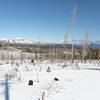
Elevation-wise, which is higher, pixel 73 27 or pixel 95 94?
pixel 73 27

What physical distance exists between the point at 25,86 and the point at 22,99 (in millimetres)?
1574

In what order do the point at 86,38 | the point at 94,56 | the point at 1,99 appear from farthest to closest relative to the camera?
the point at 94,56 < the point at 86,38 < the point at 1,99

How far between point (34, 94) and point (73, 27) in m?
15.0

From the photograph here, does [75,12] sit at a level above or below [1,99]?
above

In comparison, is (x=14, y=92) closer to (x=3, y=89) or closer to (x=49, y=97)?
(x=3, y=89)

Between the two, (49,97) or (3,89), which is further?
(3,89)

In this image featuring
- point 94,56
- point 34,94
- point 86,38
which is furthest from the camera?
point 94,56

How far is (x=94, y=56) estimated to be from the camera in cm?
3481

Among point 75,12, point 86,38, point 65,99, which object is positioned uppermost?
point 75,12

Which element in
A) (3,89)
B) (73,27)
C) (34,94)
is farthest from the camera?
(73,27)

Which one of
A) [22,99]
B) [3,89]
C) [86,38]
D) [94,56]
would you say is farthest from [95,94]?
[94,56]

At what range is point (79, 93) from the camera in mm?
5789

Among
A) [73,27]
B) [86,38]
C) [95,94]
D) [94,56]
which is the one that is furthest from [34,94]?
[94,56]

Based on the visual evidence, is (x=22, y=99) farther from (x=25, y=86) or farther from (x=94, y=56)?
(x=94, y=56)
